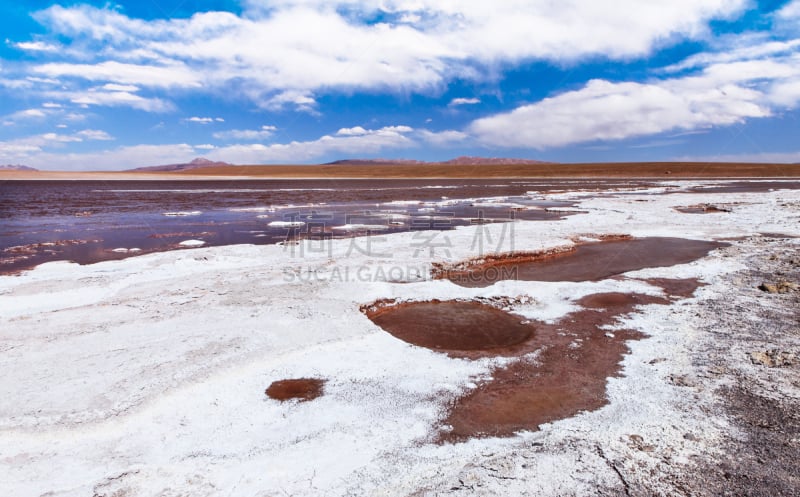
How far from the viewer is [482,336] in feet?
19.4

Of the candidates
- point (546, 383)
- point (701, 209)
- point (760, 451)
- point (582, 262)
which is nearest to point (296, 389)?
point (546, 383)

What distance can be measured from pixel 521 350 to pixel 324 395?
253 centimetres

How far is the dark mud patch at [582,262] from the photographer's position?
29.3 feet

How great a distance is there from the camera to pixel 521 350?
17.7 ft

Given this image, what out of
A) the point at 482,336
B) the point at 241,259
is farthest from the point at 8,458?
the point at 241,259

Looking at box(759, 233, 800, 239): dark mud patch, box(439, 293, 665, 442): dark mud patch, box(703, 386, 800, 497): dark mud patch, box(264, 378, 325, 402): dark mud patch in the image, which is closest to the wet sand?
box(759, 233, 800, 239): dark mud patch

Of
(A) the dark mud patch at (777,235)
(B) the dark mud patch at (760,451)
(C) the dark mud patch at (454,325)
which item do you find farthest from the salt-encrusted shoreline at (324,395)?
(A) the dark mud patch at (777,235)

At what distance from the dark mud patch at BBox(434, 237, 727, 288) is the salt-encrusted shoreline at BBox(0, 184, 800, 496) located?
0.86m

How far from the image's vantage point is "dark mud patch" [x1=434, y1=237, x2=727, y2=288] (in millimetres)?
8922

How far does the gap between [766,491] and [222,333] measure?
5.53m

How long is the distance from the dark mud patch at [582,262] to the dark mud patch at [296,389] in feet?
14.3

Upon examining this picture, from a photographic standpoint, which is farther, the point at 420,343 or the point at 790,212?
the point at 790,212

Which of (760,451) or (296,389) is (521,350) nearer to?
(760,451)

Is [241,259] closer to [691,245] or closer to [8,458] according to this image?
[8,458]
